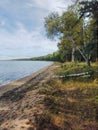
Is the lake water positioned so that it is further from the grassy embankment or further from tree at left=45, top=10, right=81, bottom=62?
the grassy embankment

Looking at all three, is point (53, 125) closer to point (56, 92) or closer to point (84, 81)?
point (56, 92)

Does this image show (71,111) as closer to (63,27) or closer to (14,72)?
(63,27)

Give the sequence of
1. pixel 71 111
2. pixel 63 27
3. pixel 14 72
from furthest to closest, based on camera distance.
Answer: pixel 14 72 → pixel 63 27 → pixel 71 111

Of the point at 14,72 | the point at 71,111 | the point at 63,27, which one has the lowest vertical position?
the point at 14,72

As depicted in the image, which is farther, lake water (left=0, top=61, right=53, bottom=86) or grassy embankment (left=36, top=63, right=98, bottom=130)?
lake water (left=0, top=61, right=53, bottom=86)

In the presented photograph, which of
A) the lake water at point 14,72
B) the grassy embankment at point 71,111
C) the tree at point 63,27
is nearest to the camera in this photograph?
the grassy embankment at point 71,111

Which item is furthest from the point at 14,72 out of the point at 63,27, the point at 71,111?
the point at 71,111

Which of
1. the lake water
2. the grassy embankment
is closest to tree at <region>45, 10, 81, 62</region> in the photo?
the lake water

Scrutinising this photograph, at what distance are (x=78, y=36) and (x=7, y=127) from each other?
3341 centimetres

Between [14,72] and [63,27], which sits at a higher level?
[63,27]

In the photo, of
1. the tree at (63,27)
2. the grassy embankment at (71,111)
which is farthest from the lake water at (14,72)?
the grassy embankment at (71,111)

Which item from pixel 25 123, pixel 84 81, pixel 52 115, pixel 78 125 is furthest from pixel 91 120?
pixel 84 81

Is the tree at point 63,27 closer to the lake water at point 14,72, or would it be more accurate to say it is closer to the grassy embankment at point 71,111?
the lake water at point 14,72

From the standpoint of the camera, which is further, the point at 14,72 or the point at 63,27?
the point at 14,72
